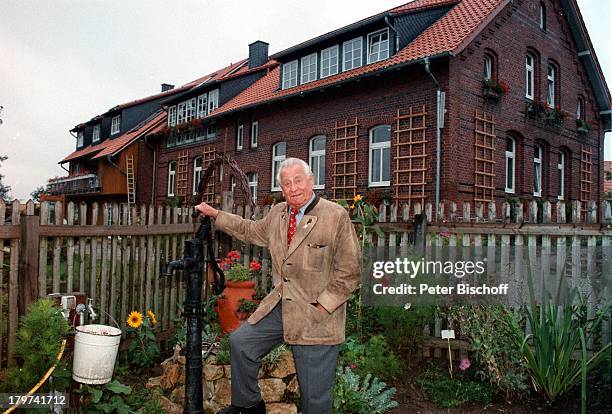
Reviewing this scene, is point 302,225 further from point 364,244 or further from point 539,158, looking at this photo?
point 539,158

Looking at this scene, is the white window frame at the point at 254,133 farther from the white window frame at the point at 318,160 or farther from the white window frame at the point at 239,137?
the white window frame at the point at 318,160

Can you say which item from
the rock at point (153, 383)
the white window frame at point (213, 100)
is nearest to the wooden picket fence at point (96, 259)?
the rock at point (153, 383)

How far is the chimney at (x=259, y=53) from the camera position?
22.5 m

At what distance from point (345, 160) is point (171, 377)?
11.3 meters

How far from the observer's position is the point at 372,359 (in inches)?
189

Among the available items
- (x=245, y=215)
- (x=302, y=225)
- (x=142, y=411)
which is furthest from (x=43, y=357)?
(x=245, y=215)

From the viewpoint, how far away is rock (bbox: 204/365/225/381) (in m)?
4.14

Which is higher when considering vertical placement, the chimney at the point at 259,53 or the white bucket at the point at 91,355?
the chimney at the point at 259,53

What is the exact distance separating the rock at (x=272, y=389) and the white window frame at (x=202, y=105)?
18718mm

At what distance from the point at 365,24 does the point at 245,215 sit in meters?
9.69

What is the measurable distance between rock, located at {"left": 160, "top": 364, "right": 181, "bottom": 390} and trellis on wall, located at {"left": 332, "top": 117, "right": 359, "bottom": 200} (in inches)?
420

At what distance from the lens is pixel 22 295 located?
4129 mm

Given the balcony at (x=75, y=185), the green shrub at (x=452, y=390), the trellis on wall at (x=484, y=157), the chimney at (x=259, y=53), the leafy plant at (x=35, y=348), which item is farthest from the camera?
the balcony at (x=75, y=185)

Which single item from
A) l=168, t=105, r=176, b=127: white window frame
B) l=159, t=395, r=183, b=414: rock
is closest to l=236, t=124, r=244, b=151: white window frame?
l=168, t=105, r=176, b=127: white window frame
